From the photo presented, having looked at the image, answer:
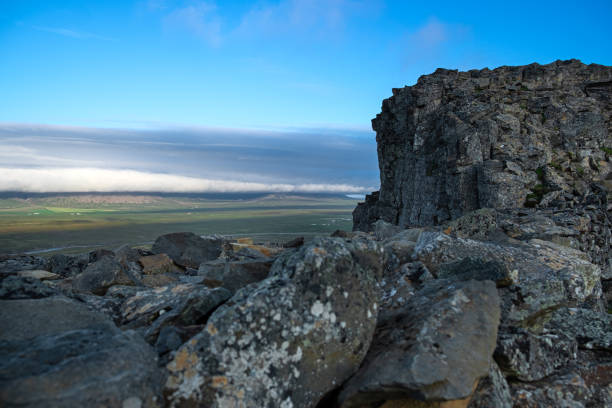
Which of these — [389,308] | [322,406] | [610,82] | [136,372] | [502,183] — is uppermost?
[610,82]

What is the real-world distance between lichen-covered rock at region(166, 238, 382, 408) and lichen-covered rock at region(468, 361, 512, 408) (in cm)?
153

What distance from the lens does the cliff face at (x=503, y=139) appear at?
1234 inches

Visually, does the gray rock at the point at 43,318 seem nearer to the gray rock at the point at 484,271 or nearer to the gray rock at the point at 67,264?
the gray rock at the point at 484,271

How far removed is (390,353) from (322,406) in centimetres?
106

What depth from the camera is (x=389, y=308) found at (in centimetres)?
658

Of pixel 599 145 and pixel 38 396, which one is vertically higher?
pixel 599 145

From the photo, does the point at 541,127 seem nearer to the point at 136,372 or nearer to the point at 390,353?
the point at 390,353

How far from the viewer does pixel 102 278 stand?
971cm

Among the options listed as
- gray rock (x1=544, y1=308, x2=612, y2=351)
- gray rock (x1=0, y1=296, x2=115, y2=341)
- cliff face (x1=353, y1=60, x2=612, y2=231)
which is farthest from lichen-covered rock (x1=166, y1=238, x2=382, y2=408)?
cliff face (x1=353, y1=60, x2=612, y2=231)

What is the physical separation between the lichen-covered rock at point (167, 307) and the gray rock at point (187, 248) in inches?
272

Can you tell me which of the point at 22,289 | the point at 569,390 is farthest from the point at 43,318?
the point at 569,390

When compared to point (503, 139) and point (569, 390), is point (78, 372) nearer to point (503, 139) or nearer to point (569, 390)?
point (569, 390)

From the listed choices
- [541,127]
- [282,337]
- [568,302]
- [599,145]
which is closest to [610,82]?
[599,145]

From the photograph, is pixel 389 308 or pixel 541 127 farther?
pixel 541 127
